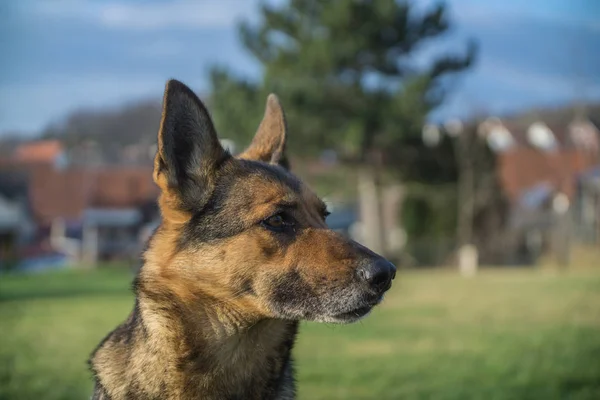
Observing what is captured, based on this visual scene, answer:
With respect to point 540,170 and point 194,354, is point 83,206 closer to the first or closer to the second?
point 540,170

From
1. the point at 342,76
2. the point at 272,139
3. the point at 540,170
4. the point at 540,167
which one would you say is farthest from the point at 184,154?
the point at 540,170

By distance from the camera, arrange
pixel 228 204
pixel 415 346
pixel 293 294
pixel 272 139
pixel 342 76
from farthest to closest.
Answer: pixel 342 76, pixel 415 346, pixel 272 139, pixel 228 204, pixel 293 294

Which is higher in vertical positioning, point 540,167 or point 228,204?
point 228,204

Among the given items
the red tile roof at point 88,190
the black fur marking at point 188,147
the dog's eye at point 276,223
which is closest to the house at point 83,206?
the red tile roof at point 88,190

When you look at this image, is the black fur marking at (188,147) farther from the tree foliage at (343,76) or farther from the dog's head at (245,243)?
the tree foliage at (343,76)

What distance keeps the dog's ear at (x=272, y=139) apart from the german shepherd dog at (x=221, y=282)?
567 millimetres

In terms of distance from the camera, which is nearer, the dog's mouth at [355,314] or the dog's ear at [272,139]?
the dog's mouth at [355,314]

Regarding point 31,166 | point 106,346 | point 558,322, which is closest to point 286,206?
point 106,346

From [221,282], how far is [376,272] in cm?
69

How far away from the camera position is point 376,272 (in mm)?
3242

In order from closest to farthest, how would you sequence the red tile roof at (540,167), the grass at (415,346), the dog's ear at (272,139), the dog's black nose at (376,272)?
the dog's black nose at (376,272), the dog's ear at (272,139), the grass at (415,346), the red tile roof at (540,167)

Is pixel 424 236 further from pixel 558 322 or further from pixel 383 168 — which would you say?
pixel 558 322

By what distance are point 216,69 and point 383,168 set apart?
8.05 m

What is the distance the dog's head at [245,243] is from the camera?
3320 mm
